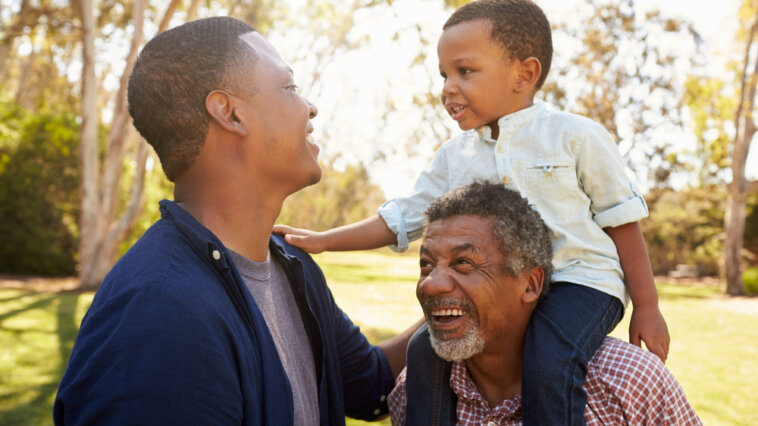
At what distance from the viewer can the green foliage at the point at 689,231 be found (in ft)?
79.1

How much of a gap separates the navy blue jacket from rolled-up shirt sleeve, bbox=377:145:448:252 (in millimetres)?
1093

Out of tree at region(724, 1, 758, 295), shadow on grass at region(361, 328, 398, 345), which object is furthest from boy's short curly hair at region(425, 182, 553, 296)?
tree at region(724, 1, 758, 295)

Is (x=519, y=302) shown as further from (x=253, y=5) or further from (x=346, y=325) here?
(x=253, y=5)

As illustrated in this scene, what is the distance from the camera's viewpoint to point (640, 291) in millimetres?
2594

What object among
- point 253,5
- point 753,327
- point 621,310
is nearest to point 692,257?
point 753,327

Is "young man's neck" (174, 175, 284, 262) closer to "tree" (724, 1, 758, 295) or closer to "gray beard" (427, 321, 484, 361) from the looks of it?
"gray beard" (427, 321, 484, 361)

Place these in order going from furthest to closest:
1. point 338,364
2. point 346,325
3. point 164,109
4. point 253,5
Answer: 1. point 253,5
2. point 346,325
3. point 338,364
4. point 164,109

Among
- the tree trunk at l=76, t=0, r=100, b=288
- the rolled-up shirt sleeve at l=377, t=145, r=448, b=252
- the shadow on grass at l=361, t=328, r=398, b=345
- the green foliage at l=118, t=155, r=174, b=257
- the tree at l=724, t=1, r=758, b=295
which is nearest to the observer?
the rolled-up shirt sleeve at l=377, t=145, r=448, b=252

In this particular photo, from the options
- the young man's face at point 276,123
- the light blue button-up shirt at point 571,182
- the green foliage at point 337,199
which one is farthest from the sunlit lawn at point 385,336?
the green foliage at point 337,199

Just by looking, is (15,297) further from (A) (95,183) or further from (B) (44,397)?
(B) (44,397)

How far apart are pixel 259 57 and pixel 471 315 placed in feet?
4.17

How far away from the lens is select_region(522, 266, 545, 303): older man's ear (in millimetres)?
2523

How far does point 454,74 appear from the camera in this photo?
2900mm

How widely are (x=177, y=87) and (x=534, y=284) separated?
5.10 ft
